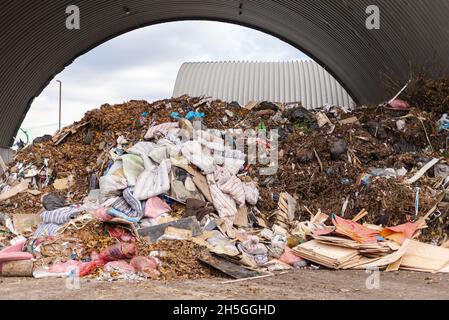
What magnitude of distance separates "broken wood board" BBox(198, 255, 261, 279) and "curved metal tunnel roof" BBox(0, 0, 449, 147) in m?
7.47

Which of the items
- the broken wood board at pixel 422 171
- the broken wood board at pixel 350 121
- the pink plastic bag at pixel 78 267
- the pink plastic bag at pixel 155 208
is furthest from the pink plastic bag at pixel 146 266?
the broken wood board at pixel 350 121

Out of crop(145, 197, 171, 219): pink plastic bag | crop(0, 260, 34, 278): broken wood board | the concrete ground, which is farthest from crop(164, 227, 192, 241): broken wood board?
crop(0, 260, 34, 278): broken wood board

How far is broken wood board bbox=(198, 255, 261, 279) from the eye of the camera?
6777 mm

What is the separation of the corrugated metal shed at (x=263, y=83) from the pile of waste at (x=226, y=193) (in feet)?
30.8

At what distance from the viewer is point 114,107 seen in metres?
12.5

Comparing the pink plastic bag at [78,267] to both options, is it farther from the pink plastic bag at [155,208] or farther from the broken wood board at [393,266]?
the broken wood board at [393,266]

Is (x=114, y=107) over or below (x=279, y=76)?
below

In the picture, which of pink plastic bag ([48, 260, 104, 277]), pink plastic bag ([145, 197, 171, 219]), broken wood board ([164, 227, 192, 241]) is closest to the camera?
pink plastic bag ([48, 260, 104, 277])

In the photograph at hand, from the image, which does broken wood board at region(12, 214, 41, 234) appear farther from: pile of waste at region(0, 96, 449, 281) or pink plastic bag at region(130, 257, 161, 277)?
pink plastic bag at region(130, 257, 161, 277)

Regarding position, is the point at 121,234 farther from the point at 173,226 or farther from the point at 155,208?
the point at 155,208

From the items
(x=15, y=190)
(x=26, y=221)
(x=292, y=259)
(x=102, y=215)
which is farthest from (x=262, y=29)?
(x=292, y=259)
